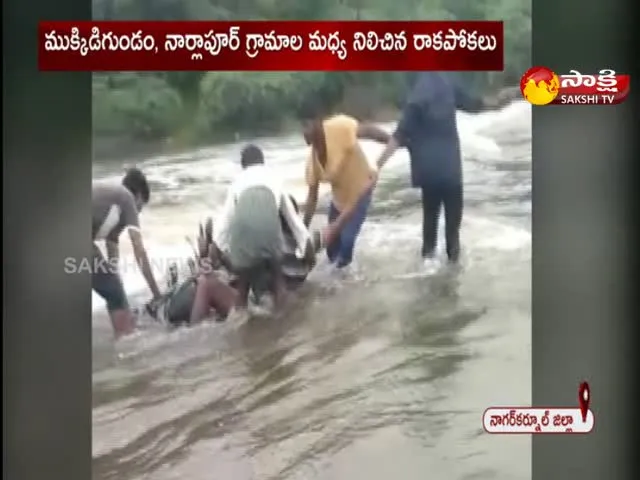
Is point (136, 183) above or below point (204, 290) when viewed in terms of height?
above

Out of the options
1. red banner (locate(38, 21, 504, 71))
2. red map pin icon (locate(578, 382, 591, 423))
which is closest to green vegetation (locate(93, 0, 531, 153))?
red banner (locate(38, 21, 504, 71))

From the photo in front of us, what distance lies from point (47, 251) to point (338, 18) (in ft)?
1.46

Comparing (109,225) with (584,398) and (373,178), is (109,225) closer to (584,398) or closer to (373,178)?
(373,178)

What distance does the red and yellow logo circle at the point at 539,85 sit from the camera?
101 cm

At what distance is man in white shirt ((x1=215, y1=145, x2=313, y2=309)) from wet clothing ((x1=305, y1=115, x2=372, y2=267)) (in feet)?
0.15

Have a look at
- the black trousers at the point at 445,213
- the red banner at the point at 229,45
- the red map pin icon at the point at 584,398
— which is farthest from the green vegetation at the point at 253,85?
the red map pin icon at the point at 584,398

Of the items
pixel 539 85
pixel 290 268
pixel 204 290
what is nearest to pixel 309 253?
pixel 290 268

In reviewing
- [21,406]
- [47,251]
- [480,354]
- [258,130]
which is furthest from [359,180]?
A: [21,406]

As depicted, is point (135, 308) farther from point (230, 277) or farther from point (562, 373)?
point (562, 373)

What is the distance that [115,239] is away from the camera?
1.01 m

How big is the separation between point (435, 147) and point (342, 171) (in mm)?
115

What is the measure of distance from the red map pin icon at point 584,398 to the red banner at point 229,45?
41 cm

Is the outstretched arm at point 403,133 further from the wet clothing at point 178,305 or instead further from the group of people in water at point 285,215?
the wet clothing at point 178,305

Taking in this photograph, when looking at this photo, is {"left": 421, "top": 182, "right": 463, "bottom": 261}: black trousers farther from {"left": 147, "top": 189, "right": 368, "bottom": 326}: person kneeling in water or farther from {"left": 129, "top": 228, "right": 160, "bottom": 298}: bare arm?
{"left": 129, "top": 228, "right": 160, "bottom": 298}: bare arm
